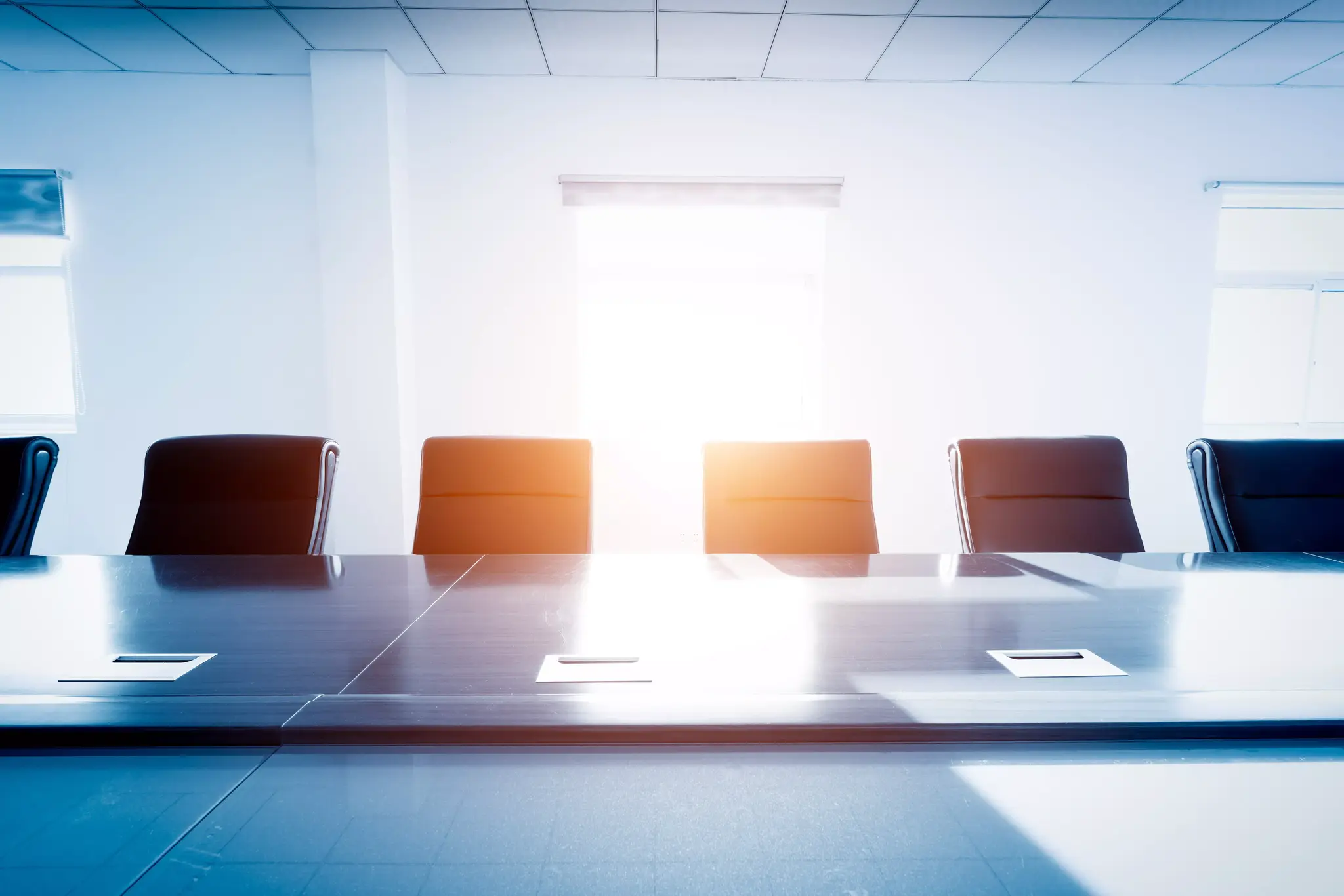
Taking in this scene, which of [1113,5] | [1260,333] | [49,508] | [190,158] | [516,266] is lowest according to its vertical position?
[49,508]

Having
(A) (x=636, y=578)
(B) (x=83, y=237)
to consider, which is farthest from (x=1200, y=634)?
(B) (x=83, y=237)

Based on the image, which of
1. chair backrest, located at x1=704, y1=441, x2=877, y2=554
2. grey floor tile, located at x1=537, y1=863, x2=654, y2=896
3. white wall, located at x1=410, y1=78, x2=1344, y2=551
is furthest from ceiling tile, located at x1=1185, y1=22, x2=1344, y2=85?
grey floor tile, located at x1=537, y1=863, x2=654, y2=896

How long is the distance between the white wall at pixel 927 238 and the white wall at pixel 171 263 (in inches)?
27.7

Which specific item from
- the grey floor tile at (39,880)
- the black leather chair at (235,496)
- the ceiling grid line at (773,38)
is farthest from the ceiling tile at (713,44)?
the grey floor tile at (39,880)

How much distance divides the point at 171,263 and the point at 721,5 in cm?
308

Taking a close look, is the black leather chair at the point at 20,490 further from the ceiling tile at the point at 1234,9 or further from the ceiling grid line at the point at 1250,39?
the ceiling grid line at the point at 1250,39

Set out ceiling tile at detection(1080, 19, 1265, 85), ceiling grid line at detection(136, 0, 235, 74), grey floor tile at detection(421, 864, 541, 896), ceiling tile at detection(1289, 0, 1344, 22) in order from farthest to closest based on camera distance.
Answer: ceiling tile at detection(1080, 19, 1265, 85), ceiling grid line at detection(136, 0, 235, 74), ceiling tile at detection(1289, 0, 1344, 22), grey floor tile at detection(421, 864, 541, 896)

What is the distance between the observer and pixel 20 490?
69.0 inches

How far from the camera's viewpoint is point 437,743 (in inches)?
28.5

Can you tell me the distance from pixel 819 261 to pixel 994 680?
311cm

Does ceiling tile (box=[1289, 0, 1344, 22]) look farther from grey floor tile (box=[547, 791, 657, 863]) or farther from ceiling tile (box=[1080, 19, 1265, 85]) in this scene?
grey floor tile (box=[547, 791, 657, 863])

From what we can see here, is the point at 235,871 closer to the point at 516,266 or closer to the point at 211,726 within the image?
the point at 211,726

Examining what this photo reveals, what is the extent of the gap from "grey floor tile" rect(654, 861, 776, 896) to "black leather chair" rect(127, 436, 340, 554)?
160 centimetres

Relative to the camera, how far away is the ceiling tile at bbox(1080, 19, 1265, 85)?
2.91 metres
